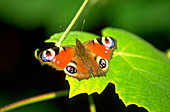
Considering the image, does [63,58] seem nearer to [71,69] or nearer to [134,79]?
[71,69]

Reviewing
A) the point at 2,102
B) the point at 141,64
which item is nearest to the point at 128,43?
the point at 141,64

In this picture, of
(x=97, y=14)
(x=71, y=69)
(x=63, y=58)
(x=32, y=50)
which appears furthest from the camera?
(x=97, y=14)

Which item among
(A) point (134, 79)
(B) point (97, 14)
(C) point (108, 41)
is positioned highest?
(B) point (97, 14)

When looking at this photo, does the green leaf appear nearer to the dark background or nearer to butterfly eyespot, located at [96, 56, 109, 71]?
butterfly eyespot, located at [96, 56, 109, 71]

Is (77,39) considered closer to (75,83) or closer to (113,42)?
(113,42)

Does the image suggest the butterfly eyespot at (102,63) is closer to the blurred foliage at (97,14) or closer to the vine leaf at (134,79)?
the vine leaf at (134,79)

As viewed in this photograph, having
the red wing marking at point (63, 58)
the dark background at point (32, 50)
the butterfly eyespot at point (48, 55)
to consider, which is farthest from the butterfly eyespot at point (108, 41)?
the dark background at point (32, 50)

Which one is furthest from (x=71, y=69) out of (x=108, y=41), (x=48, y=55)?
(x=108, y=41)
